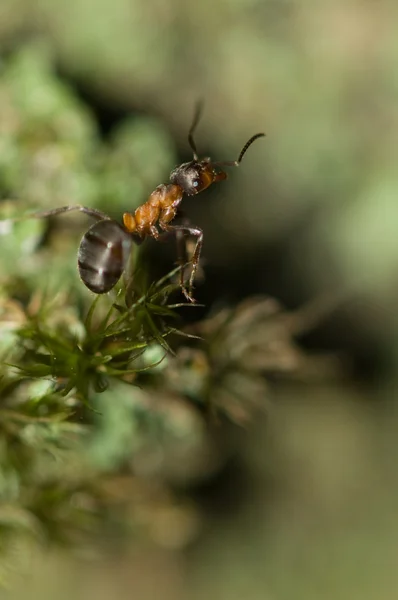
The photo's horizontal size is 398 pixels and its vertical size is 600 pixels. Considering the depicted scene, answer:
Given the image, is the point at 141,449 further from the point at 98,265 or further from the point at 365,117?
the point at 365,117

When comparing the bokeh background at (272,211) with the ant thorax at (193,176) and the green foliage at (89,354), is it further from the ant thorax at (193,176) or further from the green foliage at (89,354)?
the ant thorax at (193,176)

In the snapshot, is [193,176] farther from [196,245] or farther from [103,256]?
[103,256]

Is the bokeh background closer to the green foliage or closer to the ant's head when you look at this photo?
the green foliage

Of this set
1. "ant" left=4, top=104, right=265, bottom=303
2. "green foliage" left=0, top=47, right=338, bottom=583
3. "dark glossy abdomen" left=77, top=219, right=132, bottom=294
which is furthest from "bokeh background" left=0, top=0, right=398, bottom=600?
"dark glossy abdomen" left=77, top=219, right=132, bottom=294

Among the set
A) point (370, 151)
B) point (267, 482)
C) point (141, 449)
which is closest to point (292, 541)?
point (267, 482)

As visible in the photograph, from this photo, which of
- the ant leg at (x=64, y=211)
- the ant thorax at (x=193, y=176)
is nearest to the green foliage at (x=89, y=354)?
the ant leg at (x=64, y=211)
